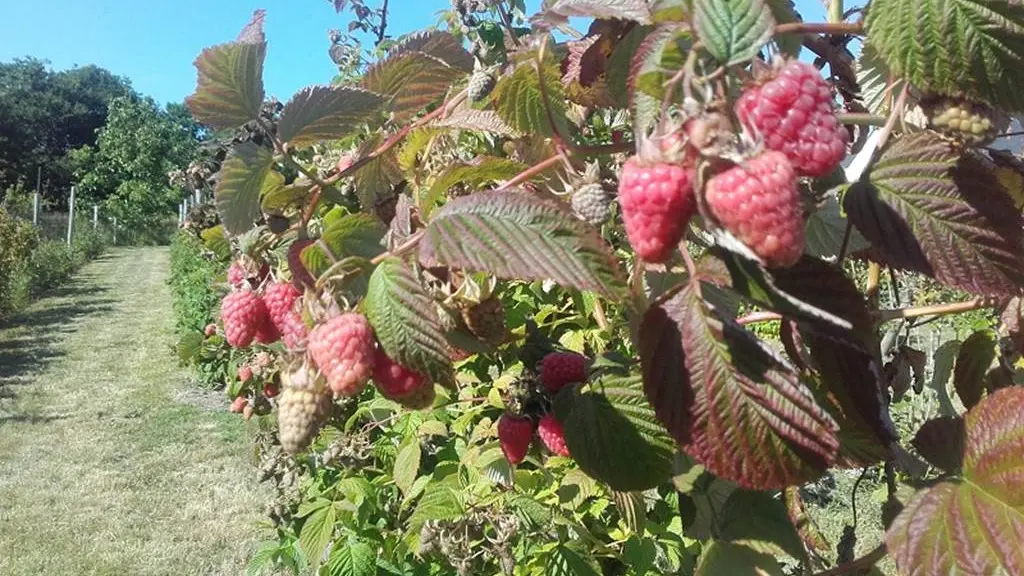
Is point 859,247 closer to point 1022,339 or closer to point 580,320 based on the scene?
point 1022,339

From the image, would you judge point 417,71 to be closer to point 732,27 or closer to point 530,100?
point 530,100

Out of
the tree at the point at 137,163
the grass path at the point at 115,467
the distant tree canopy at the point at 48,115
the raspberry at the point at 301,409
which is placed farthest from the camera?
the distant tree canopy at the point at 48,115

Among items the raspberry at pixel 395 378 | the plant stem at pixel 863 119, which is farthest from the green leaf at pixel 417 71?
the plant stem at pixel 863 119

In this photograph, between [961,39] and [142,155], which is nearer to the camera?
[961,39]

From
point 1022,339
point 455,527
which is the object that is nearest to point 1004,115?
point 1022,339

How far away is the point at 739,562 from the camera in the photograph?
68 cm

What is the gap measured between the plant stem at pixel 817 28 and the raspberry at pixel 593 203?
0.21 meters

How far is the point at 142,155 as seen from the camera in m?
29.1

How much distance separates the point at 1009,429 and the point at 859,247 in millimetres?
188

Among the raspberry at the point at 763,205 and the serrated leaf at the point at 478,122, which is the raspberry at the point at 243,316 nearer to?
the serrated leaf at the point at 478,122

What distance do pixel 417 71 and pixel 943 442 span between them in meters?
0.60

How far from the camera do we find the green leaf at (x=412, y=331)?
56 centimetres

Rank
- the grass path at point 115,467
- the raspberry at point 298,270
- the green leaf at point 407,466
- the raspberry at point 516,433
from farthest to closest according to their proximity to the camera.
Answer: the grass path at point 115,467, the green leaf at point 407,466, the raspberry at point 516,433, the raspberry at point 298,270

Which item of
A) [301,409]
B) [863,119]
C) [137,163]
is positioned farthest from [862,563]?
[137,163]
